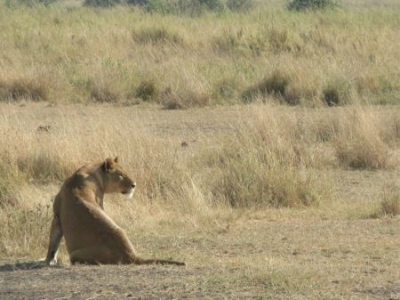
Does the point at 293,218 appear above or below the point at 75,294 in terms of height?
below

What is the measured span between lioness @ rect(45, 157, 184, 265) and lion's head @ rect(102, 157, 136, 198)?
0.51 ft

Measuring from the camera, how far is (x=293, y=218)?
11719 mm

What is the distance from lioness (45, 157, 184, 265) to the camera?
28.6ft

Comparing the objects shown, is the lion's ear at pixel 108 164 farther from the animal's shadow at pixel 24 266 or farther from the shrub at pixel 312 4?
the shrub at pixel 312 4

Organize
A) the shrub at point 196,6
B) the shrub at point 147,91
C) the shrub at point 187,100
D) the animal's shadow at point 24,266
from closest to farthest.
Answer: the animal's shadow at point 24,266 < the shrub at point 187,100 < the shrub at point 147,91 < the shrub at point 196,6

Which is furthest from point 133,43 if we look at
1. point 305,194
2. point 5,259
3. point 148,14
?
point 5,259

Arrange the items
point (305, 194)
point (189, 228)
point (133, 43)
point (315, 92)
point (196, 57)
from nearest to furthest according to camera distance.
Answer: point (189, 228) → point (305, 194) → point (315, 92) → point (196, 57) → point (133, 43)

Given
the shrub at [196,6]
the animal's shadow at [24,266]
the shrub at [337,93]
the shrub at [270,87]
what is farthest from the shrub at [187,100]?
the shrub at [196,6]

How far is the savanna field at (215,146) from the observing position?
335 inches

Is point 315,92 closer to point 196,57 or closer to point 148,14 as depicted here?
point 196,57

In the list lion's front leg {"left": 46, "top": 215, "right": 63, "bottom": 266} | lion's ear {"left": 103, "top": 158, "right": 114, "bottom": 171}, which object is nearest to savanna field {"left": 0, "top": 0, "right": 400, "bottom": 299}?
lion's front leg {"left": 46, "top": 215, "right": 63, "bottom": 266}

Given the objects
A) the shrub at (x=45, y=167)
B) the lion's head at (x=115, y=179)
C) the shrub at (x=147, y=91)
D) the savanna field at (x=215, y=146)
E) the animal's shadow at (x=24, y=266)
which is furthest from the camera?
the shrub at (x=147, y=91)

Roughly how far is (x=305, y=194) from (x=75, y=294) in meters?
5.12

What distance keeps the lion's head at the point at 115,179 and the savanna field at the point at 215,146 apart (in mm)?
591
